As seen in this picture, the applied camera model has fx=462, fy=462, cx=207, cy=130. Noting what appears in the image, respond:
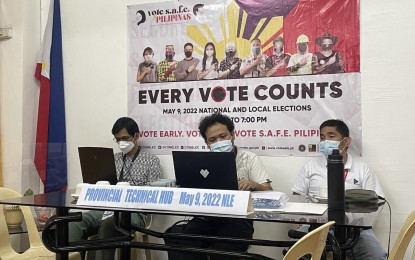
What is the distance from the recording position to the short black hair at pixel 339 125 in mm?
2838

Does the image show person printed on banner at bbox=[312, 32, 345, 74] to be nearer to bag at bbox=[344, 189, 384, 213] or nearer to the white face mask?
the white face mask

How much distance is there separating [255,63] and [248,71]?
73 millimetres

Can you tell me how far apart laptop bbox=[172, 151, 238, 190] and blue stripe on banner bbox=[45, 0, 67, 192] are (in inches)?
79.3

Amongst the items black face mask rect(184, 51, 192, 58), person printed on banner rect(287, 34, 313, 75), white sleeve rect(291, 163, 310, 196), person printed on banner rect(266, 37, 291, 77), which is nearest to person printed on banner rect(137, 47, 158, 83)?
black face mask rect(184, 51, 192, 58)

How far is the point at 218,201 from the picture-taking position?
1.80m

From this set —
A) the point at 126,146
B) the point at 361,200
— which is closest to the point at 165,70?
the point at 126,146

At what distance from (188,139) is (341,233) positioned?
6.09 feet

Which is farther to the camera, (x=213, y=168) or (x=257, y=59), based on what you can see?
(x=257, y=59)

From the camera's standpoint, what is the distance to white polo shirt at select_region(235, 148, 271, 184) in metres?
2.94

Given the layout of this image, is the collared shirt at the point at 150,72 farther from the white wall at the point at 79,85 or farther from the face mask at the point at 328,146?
the face mask at the point at 328,146

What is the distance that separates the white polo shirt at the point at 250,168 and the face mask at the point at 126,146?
821mm

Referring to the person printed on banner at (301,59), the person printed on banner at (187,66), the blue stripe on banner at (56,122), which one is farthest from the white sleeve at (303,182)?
the blue stripe on banner at (56,122)

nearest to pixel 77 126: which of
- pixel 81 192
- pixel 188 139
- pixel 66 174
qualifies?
pixel 66 174

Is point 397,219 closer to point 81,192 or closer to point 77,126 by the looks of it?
point 81,192
